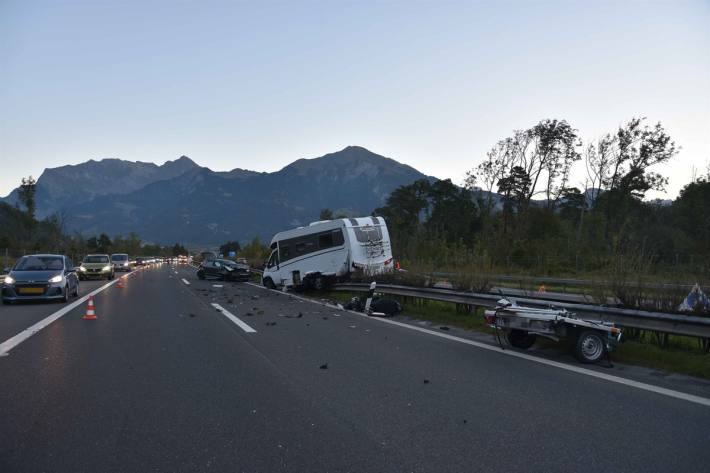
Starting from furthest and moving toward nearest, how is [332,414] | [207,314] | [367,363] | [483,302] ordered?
[207,314]
[483,302]
[367,363]
[332,414]

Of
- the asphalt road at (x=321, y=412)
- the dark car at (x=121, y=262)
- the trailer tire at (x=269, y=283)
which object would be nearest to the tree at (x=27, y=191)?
the dark car at (x=121, y=262)

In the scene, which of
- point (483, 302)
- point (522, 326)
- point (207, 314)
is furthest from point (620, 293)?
point (207, 314)

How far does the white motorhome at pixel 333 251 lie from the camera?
21.7 meters

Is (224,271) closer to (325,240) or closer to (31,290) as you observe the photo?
(325,240)

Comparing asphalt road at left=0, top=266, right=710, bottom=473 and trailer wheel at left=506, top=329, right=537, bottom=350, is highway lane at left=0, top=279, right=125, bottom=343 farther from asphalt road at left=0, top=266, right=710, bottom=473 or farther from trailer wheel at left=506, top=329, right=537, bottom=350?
trailer wheel at left=506, top=329, right=537, bottom=350

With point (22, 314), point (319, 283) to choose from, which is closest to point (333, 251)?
point (319, 283)

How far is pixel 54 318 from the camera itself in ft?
41.8

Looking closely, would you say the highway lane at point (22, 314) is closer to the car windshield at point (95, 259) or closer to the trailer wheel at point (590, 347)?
the trailer wheel at point (590, 347)

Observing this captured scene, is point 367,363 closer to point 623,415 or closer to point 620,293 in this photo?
point 623,415

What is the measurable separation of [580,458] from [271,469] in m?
2.38

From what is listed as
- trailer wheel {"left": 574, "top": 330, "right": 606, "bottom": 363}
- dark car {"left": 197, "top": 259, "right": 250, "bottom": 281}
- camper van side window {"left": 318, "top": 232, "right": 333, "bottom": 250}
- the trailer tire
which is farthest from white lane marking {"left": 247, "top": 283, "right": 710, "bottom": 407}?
dark car {"left": 197, "top": 259, "right": 250, "bottom": 281}

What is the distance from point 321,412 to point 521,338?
5252 mm

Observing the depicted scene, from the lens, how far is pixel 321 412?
17.3ft

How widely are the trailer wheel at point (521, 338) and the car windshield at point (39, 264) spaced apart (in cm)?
1481
